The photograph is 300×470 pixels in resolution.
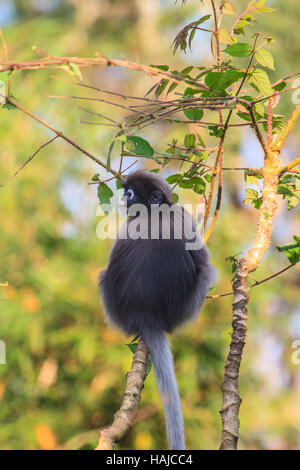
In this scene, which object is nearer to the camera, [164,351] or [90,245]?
[164,351]

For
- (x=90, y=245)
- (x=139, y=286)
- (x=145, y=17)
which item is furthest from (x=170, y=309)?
(x=145, y=17)

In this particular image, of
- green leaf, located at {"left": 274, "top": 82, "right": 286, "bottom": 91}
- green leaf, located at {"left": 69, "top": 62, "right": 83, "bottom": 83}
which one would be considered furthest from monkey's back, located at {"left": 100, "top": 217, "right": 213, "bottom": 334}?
green leaf, located at {"left": 69, "top": 62, "right": 83, "bottom": 83}

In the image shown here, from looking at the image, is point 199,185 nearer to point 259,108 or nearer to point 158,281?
point 259,108

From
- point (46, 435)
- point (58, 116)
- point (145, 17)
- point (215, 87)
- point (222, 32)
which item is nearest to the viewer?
point (215, 87)

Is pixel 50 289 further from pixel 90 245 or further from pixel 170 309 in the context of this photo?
pixel 170 309

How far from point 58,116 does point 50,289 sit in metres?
1.57

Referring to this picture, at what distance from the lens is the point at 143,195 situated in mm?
1963

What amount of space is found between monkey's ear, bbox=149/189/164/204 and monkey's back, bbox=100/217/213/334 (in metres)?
0.15

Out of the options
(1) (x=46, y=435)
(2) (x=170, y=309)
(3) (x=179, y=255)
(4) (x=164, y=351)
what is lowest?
(1) (x=46, y=435)

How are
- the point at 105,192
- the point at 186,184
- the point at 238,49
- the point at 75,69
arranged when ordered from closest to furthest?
the point at 75,69 < the point at 238,49 < the point at 105,192 < the point at 186,184

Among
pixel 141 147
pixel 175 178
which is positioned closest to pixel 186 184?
pixel 175 178

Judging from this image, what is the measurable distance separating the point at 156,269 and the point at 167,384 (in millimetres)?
449

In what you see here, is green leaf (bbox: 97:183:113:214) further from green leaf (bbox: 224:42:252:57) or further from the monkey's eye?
the monkey's eye

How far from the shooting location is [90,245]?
13.5ft
